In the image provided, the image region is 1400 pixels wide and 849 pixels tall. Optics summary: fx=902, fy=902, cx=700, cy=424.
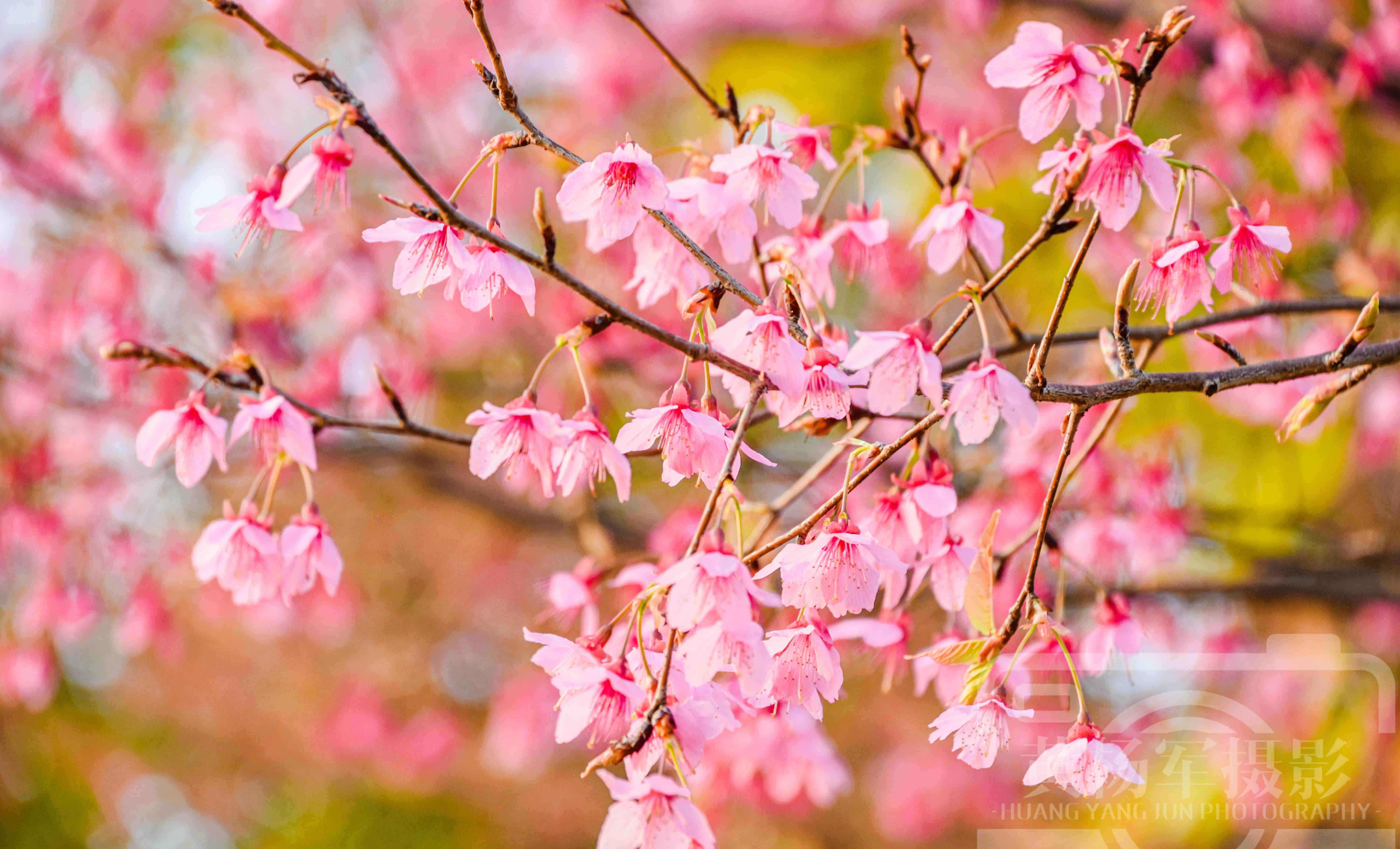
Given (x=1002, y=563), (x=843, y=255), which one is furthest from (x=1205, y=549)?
(x=843, y=255)

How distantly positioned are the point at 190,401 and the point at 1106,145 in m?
1.09

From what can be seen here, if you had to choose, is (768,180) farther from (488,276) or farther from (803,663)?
(803,663)

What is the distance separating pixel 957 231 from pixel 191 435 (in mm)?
984

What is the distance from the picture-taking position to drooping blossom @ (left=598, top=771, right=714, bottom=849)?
2.76 feet

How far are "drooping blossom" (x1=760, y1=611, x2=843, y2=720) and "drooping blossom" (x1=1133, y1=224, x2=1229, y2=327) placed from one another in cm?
56

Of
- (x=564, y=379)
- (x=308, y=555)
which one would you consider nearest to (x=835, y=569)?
(x=308, y=555)

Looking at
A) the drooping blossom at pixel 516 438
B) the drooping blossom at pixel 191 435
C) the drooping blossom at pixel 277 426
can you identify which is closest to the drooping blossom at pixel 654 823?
the drooping blossom at pixel 516 438

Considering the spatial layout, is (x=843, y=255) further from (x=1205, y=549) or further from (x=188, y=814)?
(x=188, y=814)

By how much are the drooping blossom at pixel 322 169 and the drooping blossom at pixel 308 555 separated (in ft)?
1.30

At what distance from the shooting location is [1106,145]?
920 millimetres

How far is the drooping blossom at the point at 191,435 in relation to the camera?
3.64ft

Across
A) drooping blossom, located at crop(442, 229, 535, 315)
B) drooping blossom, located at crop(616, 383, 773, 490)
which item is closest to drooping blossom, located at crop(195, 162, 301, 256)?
drooping blossom, located at crop(442, 229, 535, 315)

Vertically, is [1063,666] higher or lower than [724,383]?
lower

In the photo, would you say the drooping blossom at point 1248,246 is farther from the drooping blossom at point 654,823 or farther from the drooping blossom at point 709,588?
the drooping blossom at point 654,823
